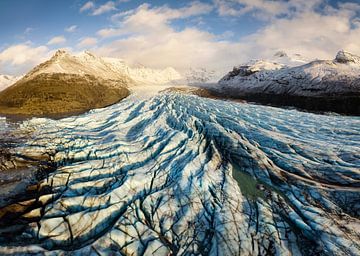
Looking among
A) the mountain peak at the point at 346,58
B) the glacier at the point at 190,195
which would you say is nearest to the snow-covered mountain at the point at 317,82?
the mountain peak at the point at 346,58

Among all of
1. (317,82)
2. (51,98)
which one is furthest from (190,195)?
(51,98)

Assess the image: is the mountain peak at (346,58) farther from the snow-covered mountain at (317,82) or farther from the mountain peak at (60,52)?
the mountain peak at (60,52)

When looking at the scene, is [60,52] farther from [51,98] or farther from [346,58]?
[346,58]

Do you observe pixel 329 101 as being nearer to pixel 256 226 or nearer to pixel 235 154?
pixel 235 154

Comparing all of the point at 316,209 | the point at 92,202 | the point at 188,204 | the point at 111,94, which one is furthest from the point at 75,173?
the point at 111,94

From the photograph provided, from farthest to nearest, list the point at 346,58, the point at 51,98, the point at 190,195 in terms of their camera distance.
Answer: the point at 346,58, the point at 51,98, the point at 190,195

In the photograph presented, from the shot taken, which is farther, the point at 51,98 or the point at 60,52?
the point at 60,52

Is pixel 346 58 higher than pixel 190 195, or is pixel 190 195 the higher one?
pixel 346 58

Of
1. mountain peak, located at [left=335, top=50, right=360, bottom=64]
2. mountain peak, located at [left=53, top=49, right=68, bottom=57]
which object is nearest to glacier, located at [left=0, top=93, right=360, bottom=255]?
mountain peak, located at [left=335, top=50, right=360, bottom=64]
